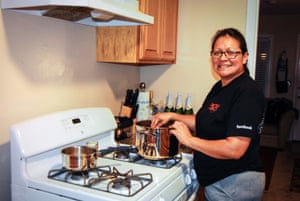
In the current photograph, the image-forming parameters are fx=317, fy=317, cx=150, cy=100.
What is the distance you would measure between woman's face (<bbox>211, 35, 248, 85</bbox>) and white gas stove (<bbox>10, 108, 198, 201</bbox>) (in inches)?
20.3

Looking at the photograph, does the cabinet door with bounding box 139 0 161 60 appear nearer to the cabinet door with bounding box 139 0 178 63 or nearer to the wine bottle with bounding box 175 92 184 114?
the cabinet door with bounding box 139 0 178 63

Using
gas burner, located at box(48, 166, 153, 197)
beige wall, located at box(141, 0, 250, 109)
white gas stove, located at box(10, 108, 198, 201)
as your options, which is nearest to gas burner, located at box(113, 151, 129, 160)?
white gas stove, located at box(10, 108, 198, 201)

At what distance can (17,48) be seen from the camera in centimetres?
153

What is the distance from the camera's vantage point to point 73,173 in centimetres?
137

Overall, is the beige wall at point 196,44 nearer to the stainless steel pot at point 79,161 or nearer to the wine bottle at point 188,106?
the wine bottle at point 188,106

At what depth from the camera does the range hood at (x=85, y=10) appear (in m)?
1.29

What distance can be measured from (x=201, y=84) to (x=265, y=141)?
3432 millimetres

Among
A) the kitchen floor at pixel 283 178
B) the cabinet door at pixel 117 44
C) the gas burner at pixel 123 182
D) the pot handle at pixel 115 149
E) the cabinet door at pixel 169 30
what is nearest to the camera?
the gas burner at pixel 123 182

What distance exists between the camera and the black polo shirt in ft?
4.42

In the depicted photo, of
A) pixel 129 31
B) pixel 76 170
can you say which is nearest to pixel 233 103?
pixel 76 170

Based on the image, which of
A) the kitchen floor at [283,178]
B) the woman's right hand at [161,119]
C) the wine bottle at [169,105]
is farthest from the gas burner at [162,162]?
the kitchen floor at [283,178]

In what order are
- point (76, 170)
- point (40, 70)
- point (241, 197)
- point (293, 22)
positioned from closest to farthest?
point (76, 170)
point (241, 197)
point (40, 70)
point (293, 22)

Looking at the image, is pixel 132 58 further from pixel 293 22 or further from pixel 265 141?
pixel 293 22

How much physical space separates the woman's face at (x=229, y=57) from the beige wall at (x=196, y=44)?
0.95 metres
